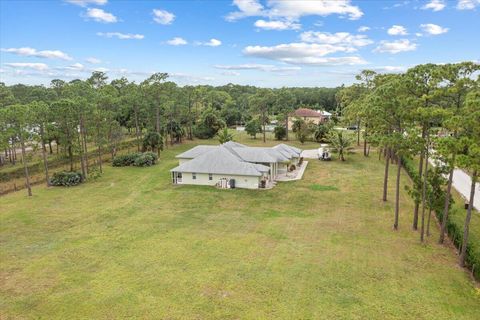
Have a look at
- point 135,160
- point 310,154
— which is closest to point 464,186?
point 310,154

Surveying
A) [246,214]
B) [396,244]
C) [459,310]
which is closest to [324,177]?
[246,214]

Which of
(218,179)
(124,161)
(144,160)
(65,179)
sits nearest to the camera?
(218,179)

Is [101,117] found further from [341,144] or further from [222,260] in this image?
[341,144]

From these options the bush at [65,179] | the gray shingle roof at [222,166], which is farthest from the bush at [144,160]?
the gray shingle roof at [222,166]

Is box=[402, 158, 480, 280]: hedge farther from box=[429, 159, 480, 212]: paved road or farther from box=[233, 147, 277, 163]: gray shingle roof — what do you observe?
box=[233, 147, 277, 163]: gray shingle roof

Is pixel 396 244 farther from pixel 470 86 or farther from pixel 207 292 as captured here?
pixel 207 292

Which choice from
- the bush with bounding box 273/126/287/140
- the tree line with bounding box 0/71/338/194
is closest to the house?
the tree line with bounding box 0/71/338/194
